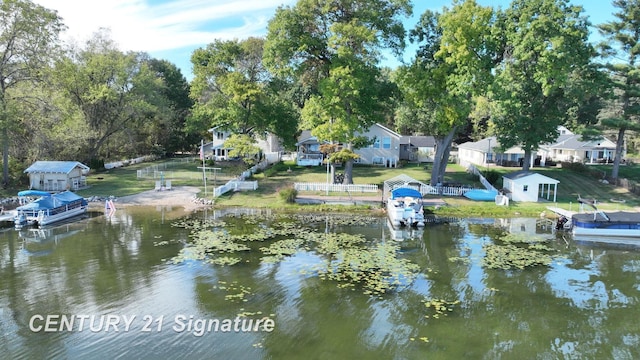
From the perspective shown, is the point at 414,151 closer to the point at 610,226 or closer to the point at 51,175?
the point at 610,226

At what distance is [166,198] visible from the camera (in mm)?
35812

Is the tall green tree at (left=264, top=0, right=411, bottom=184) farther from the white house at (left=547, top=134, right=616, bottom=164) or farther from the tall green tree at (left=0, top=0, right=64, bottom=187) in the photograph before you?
the white house at (left=547, top=134, right=616, bottom=164)

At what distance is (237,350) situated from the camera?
41.2 feet

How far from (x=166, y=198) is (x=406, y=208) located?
19.9m

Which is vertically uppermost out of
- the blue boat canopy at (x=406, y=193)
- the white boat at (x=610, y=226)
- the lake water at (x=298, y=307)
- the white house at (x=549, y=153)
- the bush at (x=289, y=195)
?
the white house at (x=549, y=153)

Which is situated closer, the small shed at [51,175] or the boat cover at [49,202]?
the boat cover at [49,202]

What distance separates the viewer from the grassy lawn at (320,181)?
108 ft

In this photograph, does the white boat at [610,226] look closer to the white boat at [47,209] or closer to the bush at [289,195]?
the bush at [289,195]

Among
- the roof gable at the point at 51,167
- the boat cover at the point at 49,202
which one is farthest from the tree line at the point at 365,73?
the boat cover at the point at 49,202

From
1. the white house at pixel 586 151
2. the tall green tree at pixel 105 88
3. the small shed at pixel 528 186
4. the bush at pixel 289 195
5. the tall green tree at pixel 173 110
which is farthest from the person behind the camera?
the tall green tree at pixel 173 110

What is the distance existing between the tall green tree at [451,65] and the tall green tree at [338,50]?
8.37 ft

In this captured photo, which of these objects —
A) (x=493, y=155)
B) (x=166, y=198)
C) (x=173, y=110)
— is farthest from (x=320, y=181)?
(x=173, y=110)

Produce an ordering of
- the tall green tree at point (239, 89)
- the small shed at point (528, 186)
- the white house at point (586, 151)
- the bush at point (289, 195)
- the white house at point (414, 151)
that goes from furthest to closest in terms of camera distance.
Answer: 1. the white house at point (414, 151)
2. the white house at point (586, 151)
3. the tall green tree at point (239, 89)
4. the small shed at point (528, 186)
5. the bush at point (289, 195)

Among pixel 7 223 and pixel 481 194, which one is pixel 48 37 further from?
pixel 481 194
